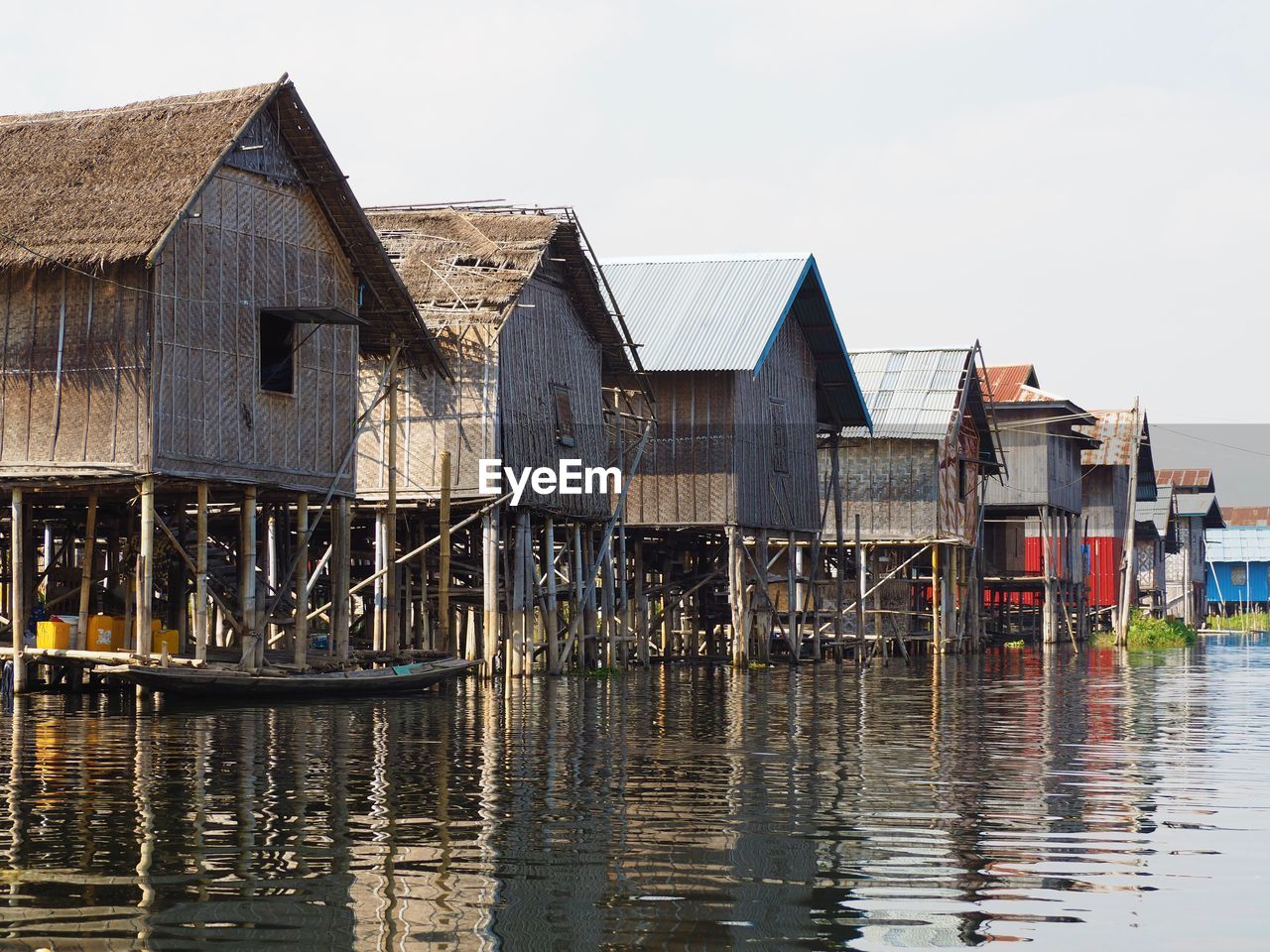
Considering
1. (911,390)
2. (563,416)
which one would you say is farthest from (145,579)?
(911,390)

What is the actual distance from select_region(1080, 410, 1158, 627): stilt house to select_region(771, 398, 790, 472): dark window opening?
19.7m

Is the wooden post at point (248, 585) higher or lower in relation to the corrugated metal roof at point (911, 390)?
lower

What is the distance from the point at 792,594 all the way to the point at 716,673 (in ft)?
15.6

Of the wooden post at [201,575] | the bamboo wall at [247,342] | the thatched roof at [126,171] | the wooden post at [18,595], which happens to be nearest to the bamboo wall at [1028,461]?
the bamboo wall at [247,342]

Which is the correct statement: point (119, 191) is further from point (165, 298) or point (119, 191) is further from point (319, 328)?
point (319, 328)

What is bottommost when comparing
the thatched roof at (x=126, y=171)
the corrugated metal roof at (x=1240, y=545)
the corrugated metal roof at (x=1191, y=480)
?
the corrugated metal roof at (x=1240, y=545)

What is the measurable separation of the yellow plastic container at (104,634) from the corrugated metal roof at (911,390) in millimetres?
23938

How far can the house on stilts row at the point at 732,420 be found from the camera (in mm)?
36594

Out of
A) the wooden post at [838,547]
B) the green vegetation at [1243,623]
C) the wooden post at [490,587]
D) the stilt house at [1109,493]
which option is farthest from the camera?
the green vegetation at [1243,623]

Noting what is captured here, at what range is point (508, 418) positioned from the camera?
30703mm

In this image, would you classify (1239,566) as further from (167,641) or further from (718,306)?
(167,641)

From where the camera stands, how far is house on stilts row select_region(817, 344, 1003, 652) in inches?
1780

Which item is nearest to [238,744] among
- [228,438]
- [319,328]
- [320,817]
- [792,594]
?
[320,817]

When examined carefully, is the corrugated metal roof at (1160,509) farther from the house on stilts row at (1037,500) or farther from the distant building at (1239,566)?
the distant building at (1239,566)
